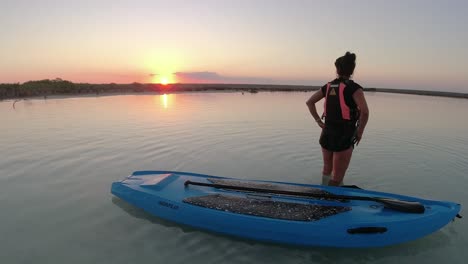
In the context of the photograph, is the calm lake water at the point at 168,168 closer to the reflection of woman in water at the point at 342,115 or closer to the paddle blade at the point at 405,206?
the paddle blade at the point at 405,206

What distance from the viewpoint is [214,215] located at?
4.43 m

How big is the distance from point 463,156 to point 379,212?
7.89m

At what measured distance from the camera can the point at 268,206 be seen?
456cm

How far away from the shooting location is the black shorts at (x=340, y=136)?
503 cm

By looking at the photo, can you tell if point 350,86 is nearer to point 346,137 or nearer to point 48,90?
point 346,137

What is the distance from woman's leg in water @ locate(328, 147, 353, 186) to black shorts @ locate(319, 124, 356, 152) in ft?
0.29

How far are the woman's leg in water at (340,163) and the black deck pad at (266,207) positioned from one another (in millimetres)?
972

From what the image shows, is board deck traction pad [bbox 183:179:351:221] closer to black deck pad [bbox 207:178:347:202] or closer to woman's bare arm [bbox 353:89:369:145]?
black deck pad [bbox 207:178:347:202]

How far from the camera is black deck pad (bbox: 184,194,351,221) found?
14.0 ft

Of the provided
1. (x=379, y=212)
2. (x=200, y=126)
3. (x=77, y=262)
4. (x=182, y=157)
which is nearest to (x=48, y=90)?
(x=200, y=126)

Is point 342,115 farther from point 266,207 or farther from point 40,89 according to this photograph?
point 40,89

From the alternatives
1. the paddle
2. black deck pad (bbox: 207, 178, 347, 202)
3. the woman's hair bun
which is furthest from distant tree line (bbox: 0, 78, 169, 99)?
the woman's hair bun

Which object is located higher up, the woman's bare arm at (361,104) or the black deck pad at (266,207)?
the woman's bare arm at (361,104)

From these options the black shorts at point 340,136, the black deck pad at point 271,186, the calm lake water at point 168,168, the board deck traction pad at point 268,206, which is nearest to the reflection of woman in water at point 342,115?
the black shorts at point 340,136
